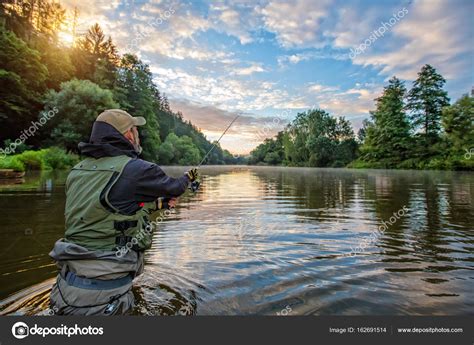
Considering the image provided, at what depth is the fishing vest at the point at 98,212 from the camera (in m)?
2.62

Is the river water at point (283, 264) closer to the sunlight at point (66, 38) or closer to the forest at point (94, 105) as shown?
the forest at point (94, 105)

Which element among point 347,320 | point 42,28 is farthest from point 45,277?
point 42,28

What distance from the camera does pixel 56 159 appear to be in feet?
93.3

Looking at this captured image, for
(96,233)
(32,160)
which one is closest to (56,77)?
(32,160)

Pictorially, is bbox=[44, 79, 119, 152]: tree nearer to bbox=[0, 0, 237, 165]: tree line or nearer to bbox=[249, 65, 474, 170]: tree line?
bbox=[0, 0, 237, 165]: tree line

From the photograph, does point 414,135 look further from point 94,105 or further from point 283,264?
point 283,264

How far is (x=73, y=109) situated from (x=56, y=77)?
12.3 meters

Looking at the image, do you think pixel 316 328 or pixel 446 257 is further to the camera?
pixel 446 257

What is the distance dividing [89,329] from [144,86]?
62.8m

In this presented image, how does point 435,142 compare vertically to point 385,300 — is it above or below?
above

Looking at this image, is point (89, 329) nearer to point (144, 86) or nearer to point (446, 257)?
point (446, 257)

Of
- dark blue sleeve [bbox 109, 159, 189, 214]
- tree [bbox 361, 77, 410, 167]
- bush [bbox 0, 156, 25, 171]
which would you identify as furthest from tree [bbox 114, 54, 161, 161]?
dark blue sleeve [bbox 109, 159, 189, 214]

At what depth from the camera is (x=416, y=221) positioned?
766 cm

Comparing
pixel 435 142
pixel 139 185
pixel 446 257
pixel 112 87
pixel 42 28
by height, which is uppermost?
pixel 42 28
